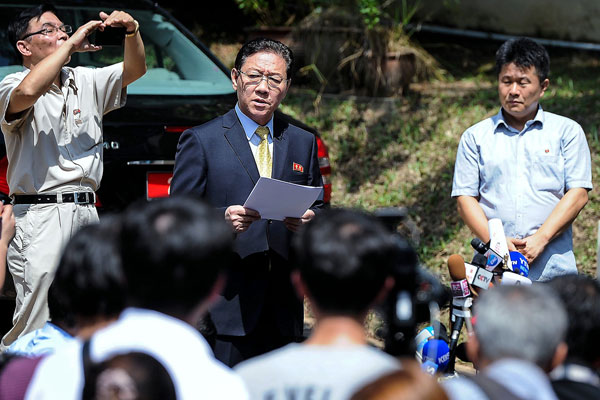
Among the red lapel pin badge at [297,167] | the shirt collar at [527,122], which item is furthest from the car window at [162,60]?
the shirt collar at [527,122]

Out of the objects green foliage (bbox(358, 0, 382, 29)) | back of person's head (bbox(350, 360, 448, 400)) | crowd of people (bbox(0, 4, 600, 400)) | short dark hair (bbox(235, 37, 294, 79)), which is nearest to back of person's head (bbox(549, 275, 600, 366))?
crowd of people (bbox(0, 4, 600, 400))

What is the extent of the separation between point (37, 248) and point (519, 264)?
2.29 m

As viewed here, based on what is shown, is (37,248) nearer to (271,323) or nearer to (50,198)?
(50,198)

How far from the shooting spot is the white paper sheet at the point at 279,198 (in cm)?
350

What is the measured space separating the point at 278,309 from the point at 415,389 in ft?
6.79

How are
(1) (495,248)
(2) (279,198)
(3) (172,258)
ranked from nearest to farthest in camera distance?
(3) (172,258) → (2) (279,198) → (1) (495,248)

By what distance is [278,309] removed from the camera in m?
3.86

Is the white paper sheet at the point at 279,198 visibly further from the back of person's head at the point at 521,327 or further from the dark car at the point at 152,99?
the back of person's head at the point at 521,327

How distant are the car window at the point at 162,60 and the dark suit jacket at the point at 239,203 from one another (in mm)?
1824

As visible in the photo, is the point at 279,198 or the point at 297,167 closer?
the point at 279,198

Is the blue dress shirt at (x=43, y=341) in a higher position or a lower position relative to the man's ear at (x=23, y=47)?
lower

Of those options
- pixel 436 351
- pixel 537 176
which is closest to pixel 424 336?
pixel 436 351

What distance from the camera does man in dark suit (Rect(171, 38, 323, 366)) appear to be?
3.78m

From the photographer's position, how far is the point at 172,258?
2.11m
